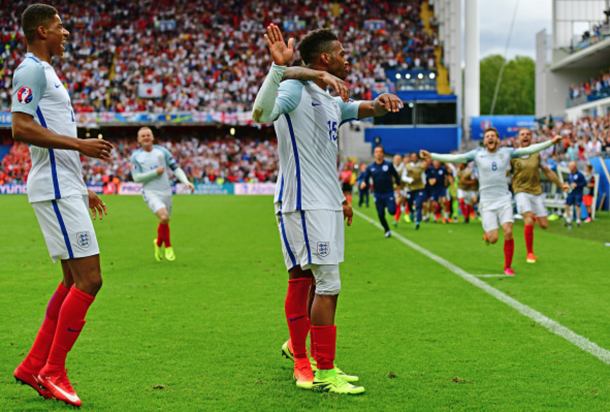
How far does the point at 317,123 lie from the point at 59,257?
184 cm

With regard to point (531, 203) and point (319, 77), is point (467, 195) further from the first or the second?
point (319, 77)

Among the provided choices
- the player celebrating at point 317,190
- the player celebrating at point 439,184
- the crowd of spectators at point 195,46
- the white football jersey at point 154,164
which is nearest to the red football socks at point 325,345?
the player celebrating at point 317,190

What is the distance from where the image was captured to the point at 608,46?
111 ft

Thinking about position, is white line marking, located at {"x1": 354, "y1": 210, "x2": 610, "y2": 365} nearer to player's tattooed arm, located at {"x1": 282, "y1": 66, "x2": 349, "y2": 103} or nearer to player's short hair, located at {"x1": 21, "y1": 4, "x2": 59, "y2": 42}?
player's tattooed arm, located at {"x1": 282, "y1": 66, "x2": 349, "y2": 103}

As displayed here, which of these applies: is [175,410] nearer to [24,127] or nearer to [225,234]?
[24,127]

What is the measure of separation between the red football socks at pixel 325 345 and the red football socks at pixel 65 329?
1.46 metres

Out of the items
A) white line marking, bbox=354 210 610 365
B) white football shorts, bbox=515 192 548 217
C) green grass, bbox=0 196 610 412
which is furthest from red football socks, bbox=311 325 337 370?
white football shorts, bbox=515 192 548 217

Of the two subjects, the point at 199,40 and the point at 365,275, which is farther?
the point at 199,40

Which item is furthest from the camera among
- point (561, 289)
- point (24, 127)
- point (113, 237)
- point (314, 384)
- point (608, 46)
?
point (608, 46)

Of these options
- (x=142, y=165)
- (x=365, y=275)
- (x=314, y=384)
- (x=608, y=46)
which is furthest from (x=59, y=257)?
(x=608, y=46)

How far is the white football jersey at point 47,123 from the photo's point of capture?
3.73 metres

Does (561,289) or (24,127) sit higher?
(24,127)

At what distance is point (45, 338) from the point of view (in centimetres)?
409

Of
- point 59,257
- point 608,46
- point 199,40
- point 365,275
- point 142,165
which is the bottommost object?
point 365,275
